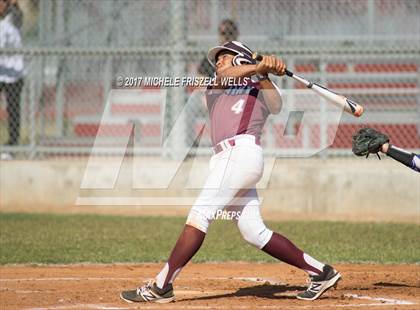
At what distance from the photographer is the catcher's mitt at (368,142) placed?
7.14 meters

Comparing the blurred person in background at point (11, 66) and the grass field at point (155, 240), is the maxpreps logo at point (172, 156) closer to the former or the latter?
the grass field at point (155, 240)

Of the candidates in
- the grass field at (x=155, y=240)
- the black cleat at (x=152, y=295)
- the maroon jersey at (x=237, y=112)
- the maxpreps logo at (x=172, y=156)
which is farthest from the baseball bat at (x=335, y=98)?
the maxpreps logo at (x=172, y=156)

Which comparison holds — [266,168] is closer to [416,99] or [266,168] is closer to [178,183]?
[178,183]

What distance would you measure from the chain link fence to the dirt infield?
173 inches

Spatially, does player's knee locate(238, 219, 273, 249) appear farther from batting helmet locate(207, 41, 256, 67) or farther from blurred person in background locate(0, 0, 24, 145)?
blurred person in background locate(0, 0, 24, 145)

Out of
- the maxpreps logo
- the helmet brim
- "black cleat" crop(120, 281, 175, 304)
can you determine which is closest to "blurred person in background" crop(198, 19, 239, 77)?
the maxpreps logo

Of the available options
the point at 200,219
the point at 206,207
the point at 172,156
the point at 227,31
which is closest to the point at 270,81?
the point at 206,207

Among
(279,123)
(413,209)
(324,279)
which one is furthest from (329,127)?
(324,279)

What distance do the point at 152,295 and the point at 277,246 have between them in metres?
1.03

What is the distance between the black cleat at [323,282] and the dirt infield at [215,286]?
8 cm

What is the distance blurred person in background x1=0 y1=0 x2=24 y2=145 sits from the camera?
14.0 metres

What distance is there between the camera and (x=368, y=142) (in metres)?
7.15

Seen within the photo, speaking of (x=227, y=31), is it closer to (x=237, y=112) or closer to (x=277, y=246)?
(x=237, y=112)

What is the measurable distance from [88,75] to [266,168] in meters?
3.25
